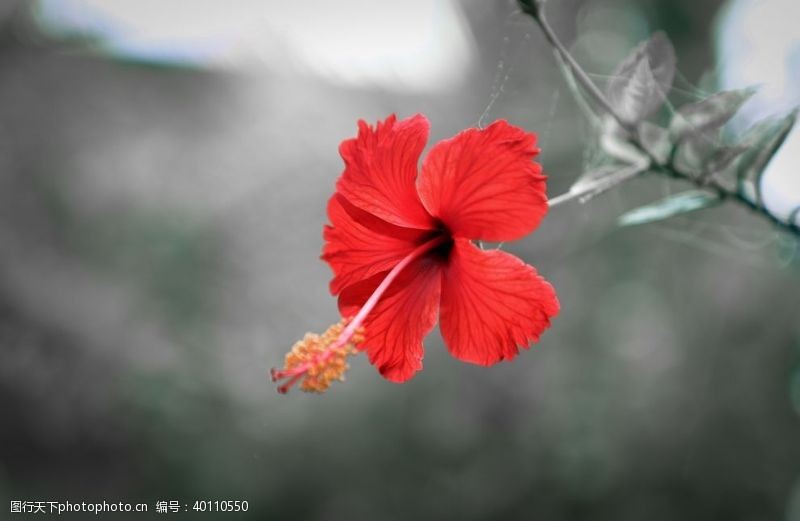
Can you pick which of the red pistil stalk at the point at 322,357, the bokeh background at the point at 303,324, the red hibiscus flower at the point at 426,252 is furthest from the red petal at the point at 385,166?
the bokeh background at the point at 303,324

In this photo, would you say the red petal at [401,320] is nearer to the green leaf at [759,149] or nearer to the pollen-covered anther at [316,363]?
the pollen-covered anther at [316,363]

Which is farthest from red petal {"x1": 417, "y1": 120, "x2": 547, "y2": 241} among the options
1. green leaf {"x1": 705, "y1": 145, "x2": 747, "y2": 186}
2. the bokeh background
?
the bokeh background

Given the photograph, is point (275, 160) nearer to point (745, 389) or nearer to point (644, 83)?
point (745, 389)

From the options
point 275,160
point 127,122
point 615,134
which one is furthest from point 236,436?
point 615,134

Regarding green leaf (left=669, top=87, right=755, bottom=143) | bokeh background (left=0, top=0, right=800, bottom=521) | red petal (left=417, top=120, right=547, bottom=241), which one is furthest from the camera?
bokeh background (left=0, top=0, right=800, bottom=521)

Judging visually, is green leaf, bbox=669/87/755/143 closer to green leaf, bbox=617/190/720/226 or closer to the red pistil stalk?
green leaf, bbox=617/190/720/226

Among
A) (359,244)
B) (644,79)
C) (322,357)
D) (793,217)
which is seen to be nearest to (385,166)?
(359,244)
